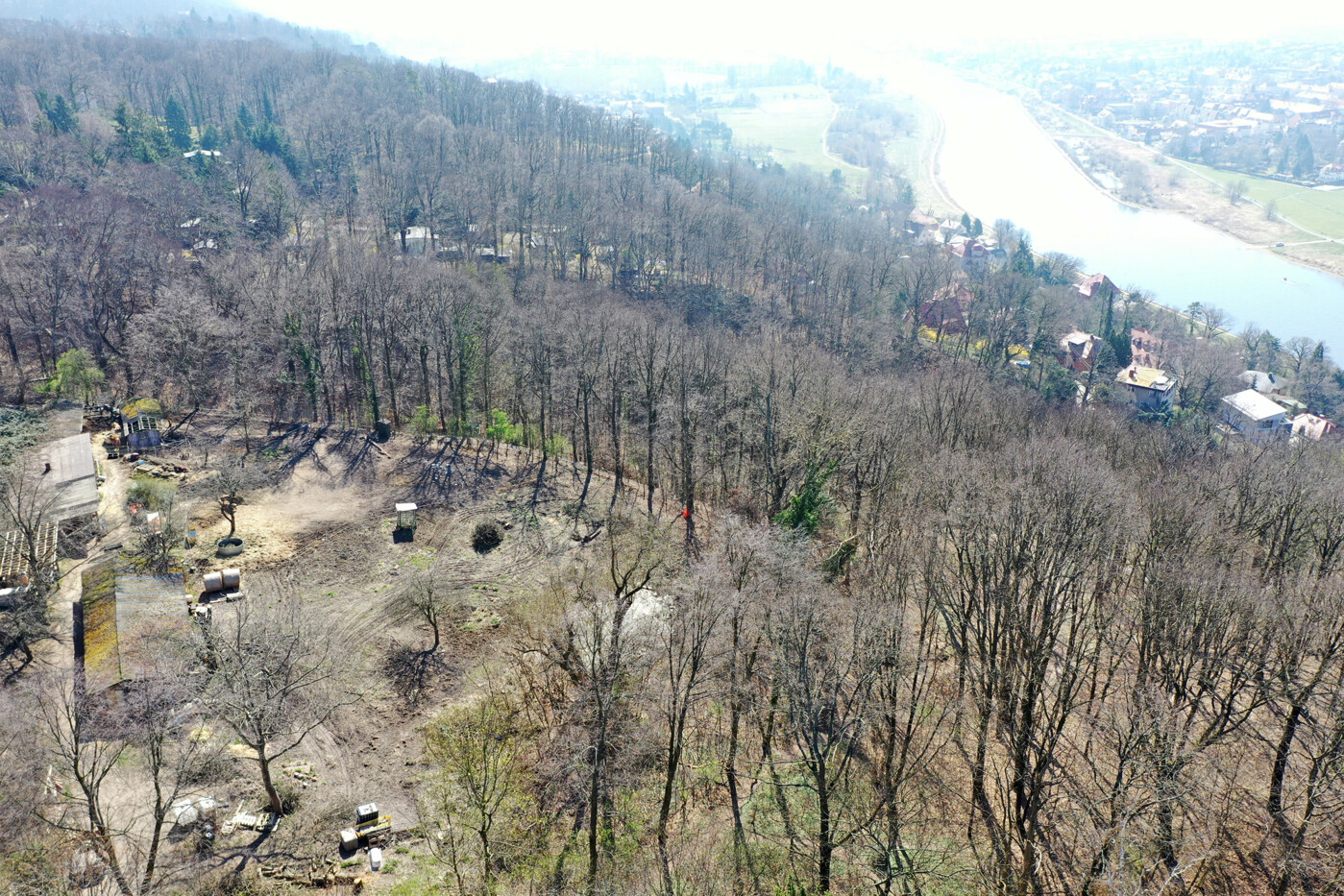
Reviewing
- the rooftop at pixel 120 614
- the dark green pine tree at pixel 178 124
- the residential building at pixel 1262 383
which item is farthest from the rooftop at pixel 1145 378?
the dark green pine tree at pixel 178 124

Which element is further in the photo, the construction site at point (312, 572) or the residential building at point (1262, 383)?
the residential building at point (1262, 383)

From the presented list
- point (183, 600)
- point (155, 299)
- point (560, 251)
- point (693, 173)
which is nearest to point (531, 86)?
point (693, 173)

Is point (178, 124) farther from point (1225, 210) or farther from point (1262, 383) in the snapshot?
point (1225, 210)

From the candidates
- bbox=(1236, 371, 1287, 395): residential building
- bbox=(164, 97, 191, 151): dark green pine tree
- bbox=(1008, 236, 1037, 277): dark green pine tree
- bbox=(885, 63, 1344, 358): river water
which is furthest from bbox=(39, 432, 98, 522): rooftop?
bbox=(885, 63, 1344, 358): river water

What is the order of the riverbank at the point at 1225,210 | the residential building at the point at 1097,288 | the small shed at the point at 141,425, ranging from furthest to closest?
the riverbank at the point at 1225,210 → the residential building at the point at 1097,288 → the small shed at the point at 141,425

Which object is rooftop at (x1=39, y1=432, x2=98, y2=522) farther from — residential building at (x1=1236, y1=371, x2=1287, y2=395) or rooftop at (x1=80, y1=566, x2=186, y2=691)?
residential building at (x1=1236, y1=371, x2=1287, y2=395)

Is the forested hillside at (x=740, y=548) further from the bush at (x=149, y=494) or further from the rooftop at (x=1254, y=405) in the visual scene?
the bush at (x=149, y=494)

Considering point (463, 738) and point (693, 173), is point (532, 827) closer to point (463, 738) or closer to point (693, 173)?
point (463, 738)
